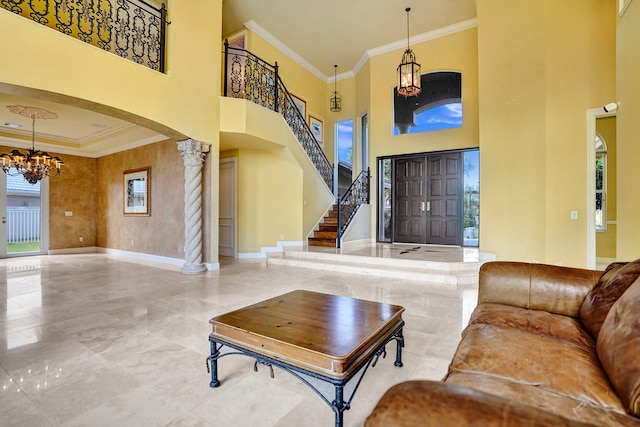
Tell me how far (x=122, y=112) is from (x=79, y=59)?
29.0 inches

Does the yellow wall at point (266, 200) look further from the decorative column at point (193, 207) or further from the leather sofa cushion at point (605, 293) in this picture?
the leather sofa cushion at point (605, 293)

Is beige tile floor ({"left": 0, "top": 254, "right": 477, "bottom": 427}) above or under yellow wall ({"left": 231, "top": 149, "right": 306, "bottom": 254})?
under

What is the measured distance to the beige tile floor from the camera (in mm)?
1669

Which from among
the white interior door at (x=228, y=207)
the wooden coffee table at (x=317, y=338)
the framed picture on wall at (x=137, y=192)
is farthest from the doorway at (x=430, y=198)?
the wooden coffee table at (x=317, y=338)

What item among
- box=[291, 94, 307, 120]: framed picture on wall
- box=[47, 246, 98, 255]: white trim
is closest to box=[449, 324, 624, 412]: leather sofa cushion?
box=[291, 94, 307, 120]: framed picture on wall

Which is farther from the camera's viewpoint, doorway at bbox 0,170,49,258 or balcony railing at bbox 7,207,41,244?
balcony railing at bbox 7,207,41,244

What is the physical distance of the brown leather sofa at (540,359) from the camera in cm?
70

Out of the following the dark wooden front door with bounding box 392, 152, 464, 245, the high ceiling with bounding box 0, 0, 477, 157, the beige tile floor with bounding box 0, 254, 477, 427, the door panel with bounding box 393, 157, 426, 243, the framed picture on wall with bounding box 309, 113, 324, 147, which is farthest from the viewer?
the framed picture on wall with bounding box 309, 113, 324, 147

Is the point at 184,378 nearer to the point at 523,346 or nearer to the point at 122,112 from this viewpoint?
the point at 523,346

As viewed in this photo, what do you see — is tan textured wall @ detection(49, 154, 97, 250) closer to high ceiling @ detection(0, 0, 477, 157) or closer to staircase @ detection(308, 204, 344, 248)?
high ceiling @ detection(0, 0, 477, 157)

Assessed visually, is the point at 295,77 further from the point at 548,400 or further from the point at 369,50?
the point at 548,400

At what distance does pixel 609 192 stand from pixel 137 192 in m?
10.3

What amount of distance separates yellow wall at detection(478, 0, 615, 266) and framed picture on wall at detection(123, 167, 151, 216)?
718cm

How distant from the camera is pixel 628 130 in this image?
3.48 meters
